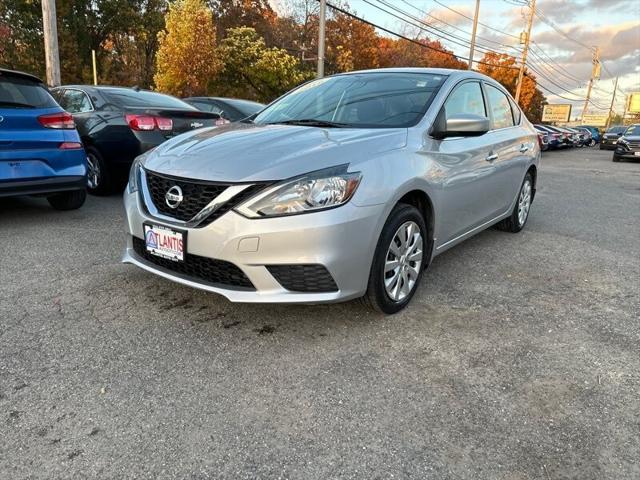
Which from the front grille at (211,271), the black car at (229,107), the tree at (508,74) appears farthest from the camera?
the tree at (508,74)

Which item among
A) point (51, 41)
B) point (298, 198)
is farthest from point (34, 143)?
point (51, 41)

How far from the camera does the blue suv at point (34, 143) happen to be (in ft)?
14.9

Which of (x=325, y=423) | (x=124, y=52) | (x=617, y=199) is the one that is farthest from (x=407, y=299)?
(x=124, y=52)

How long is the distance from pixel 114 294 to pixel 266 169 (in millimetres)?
1504

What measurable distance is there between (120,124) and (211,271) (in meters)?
4.06

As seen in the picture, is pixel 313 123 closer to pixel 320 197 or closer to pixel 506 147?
pixel 320 197

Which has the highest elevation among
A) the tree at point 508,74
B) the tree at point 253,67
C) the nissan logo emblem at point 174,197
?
the tree at point 508,74

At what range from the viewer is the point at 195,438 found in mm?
1997

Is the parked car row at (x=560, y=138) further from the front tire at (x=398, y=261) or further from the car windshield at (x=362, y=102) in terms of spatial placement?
the front tire at (x=398, y=261)

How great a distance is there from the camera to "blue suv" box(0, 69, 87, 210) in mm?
4547

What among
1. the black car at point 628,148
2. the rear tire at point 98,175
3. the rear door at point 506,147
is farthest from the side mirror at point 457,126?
the black car at point 628,148

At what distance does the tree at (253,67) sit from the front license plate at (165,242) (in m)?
23.8

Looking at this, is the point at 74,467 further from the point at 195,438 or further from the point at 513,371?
the point at 513,371

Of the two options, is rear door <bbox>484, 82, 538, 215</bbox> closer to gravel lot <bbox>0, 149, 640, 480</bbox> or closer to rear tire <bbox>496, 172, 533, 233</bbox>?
rear tire <bbox>496, 172, 533, 233</bbox>
